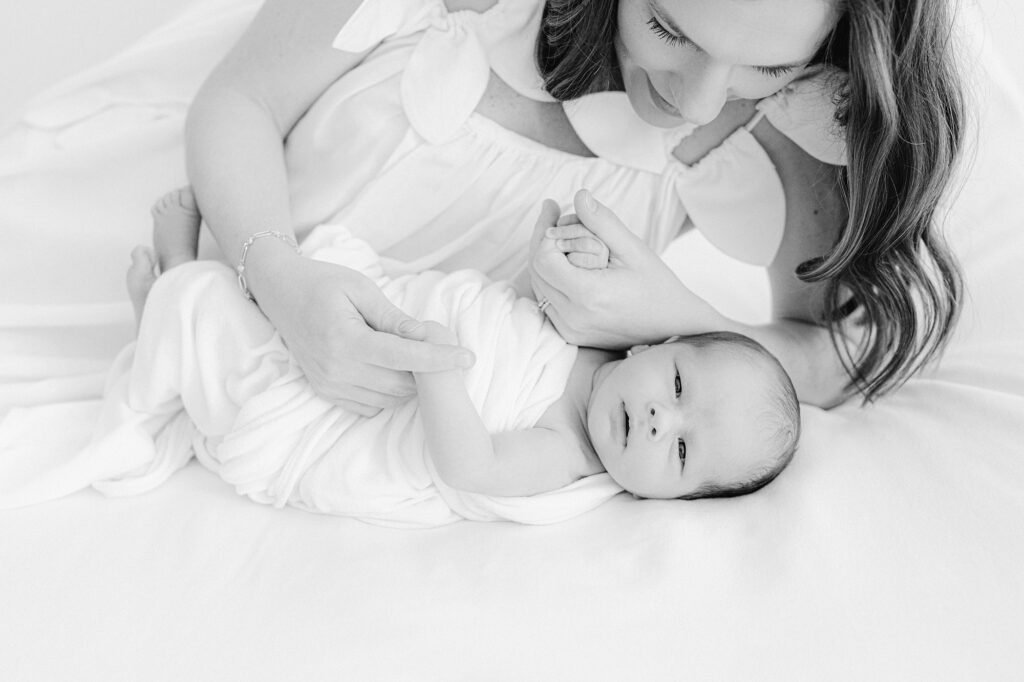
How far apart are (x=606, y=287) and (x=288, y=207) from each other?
0.48 m

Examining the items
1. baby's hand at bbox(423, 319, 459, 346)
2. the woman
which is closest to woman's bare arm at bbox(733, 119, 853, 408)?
the woman

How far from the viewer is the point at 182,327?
1.33 metres

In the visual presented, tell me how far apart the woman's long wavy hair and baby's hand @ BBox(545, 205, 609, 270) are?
0.83ft

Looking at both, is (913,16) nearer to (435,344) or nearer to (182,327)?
(435,344)

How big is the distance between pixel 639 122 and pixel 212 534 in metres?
0.85

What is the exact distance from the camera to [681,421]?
132 cm

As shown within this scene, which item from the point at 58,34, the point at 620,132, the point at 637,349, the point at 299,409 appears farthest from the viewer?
the point at 58,34

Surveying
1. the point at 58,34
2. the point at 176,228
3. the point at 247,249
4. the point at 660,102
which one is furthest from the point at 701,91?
the point at 58,34

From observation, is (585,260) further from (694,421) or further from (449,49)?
(449,49)

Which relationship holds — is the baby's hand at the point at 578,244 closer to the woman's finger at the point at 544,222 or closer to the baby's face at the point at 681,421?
the woman's finger at the point at 544,222

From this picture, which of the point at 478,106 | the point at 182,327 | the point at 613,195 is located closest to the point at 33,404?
the point at 182,327

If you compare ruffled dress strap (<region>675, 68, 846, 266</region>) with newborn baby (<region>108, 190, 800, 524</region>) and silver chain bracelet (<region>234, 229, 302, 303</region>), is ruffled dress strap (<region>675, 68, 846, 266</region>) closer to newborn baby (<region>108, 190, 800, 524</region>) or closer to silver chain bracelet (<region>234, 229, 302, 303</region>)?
newborn baby (<region>108, 190, 800, 524</region>)

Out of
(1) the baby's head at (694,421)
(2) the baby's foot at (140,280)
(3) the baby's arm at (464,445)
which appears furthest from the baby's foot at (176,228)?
(1) the baby's head at (694,421)

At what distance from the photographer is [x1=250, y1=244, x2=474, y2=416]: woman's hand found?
1192 millimetres
